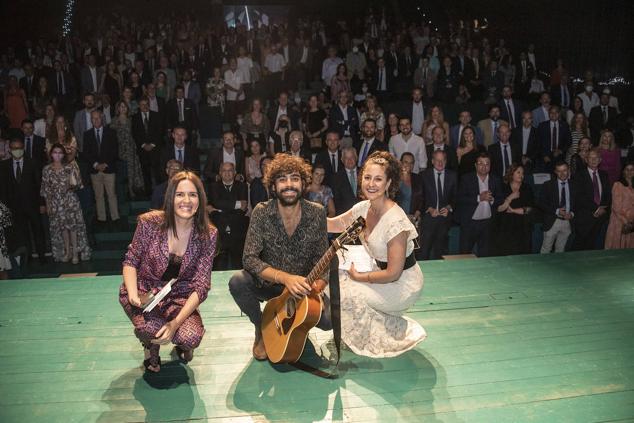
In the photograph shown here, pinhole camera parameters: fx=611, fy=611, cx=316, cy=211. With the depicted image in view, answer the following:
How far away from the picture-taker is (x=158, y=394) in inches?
128

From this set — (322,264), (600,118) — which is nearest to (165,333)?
(322,264)

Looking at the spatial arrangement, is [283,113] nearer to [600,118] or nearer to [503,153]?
[503,153]

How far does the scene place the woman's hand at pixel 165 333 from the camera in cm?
321

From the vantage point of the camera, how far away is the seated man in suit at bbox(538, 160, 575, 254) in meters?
6.42

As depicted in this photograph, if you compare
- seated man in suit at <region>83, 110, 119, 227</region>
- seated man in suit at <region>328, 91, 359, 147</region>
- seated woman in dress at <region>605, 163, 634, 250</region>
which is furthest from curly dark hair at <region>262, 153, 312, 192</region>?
seated man in suit at <region>328, 91, 359, 147</region>

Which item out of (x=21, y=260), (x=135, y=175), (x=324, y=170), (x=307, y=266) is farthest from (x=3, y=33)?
(x=307, y=266)

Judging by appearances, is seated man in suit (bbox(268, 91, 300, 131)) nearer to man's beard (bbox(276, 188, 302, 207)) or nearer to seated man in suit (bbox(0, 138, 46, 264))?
seated man in suit (bbox(0, 138, 46, 264))

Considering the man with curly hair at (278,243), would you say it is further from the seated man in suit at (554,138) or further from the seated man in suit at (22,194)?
the seated man in suit at (554,138)

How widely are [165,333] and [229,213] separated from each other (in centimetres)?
324

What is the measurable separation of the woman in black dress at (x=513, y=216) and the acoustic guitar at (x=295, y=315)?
3.72 metres

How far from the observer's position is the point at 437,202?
252 inches

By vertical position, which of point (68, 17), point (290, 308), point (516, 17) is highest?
point (68, 17)

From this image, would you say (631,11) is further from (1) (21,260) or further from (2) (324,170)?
(1) (21,260)

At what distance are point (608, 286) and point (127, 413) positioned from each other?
143 inches
